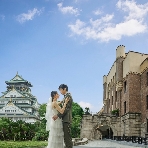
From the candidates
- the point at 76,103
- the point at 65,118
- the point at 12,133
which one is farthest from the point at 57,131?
the point at 76,103

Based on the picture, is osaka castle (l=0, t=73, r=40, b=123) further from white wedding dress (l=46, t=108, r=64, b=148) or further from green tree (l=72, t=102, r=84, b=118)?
white wedding dress (l=46, t=108, r=64, b=148)

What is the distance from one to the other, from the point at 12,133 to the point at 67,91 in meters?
31.8

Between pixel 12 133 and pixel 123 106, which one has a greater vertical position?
pixel 123 106

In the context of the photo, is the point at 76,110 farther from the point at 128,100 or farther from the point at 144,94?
the point at 144,94

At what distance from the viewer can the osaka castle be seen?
64062mm

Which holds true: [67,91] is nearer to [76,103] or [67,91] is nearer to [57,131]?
[57,131]

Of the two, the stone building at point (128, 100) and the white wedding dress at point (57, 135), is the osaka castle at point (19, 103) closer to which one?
the stone building at point (128, 100)

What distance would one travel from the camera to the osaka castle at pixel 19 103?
210 feet

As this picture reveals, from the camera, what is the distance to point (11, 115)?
208ft

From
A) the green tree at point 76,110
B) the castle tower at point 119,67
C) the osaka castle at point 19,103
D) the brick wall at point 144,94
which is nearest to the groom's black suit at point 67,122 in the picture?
the brick wall at point 144,94

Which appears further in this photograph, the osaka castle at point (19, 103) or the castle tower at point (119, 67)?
the osaka castle at point (19, 103)

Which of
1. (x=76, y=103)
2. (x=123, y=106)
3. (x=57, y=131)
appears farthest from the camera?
(x=76, y=103)

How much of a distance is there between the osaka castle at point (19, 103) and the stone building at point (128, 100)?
1352 inches

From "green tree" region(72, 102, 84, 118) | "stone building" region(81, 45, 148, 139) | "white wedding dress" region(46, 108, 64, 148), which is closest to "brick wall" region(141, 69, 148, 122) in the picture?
"stone building" region(81, 45, 148, 139)
